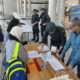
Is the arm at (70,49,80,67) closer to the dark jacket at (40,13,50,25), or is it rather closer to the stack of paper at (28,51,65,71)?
the stack of paper at (28,51,65,71)

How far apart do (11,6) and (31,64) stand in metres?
18.0

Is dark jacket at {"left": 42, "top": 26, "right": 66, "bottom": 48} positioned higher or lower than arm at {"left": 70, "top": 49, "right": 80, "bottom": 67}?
higher

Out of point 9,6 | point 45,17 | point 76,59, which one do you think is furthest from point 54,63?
point 9,6

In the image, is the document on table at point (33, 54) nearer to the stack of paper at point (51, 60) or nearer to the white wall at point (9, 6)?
the stack of paper at point (51, 60)

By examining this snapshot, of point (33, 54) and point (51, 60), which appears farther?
point (33, 54)

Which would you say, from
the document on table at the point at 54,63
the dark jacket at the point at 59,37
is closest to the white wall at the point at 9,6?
the dark jacket at the point at 59,37

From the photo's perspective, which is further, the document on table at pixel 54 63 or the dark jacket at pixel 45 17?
the dark jacket at pixel 45 17

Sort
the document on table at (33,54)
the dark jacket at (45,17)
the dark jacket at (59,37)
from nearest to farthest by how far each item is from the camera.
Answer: the document on table at (33,54) → the dark jacket at (59,37) → the dark jacket at (45,17)

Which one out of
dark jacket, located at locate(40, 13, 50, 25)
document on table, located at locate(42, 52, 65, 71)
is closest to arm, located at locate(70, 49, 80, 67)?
document on table, located at locate(42, 52, 65, 71)

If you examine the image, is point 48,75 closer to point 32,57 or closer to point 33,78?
point 33,78

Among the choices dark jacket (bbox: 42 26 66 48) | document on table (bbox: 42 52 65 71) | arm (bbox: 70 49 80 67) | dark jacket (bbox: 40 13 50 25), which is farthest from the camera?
dark jacket (bbox: 40 13 50 25)

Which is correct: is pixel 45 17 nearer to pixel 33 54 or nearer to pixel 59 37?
pixel 59 37

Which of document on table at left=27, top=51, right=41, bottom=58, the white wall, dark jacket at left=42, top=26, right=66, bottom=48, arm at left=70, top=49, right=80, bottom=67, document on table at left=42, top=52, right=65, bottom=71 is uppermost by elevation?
the white wall

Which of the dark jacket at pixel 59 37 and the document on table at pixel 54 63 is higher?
the dark jacket at pixel 59 37
